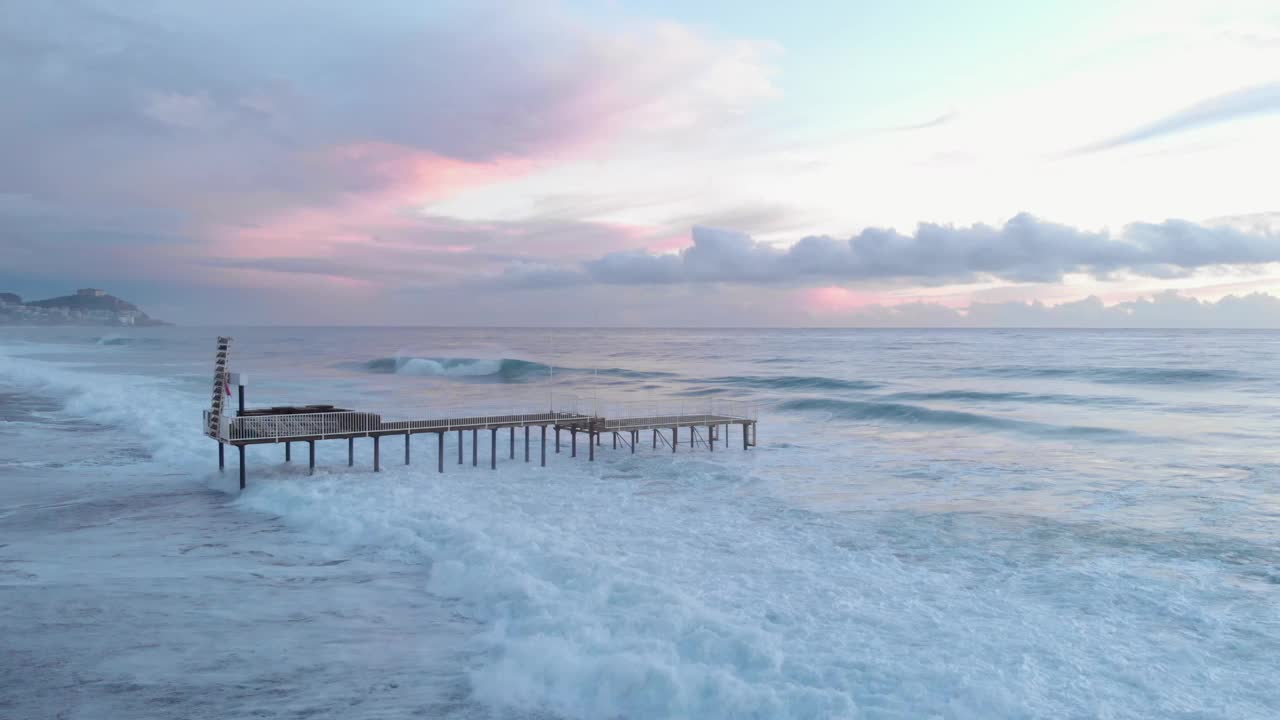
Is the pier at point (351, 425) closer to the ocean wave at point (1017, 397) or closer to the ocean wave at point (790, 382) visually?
the ocean wave at point (1017, 397)

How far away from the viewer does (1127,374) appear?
7975 centimetres

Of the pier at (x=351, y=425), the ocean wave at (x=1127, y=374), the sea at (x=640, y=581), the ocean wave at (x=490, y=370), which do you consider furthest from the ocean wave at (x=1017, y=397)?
the ocean wave at (x=490, y=370)

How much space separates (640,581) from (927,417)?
126ft

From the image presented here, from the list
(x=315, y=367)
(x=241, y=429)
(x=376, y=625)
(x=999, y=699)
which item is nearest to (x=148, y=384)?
(x=315, y=367)

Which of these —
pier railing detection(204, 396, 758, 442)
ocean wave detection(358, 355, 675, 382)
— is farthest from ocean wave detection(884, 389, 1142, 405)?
ocean wave detection(358, 355, 675, 382)

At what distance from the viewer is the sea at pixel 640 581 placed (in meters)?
11.8

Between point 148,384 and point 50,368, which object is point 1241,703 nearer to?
point 148,384

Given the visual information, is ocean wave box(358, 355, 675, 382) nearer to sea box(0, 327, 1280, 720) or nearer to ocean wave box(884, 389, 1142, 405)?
ocean wave box(884, 389, 1142, 405)

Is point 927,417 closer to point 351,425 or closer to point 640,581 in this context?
point 351,425

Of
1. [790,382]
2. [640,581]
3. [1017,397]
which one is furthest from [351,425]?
[790,382]

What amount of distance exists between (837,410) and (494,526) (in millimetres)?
37395

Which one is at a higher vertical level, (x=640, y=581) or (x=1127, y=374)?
(x=1127, y=374)

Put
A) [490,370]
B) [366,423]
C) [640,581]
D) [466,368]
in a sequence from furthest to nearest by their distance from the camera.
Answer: [466,368], [490,370], [366,423], [640,581]

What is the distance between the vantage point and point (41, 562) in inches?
667
